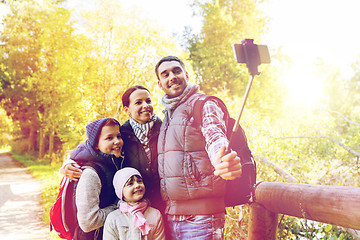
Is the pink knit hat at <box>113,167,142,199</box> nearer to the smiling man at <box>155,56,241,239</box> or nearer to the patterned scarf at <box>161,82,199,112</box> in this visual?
the smiling man at <box>155,56,241,239</box>

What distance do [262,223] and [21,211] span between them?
6.92m

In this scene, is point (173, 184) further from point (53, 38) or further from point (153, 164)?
point (53, 38)

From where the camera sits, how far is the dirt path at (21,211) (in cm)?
597

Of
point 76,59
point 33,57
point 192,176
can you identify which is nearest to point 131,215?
point 192,176

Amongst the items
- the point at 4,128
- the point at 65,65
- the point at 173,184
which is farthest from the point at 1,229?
the point at 4,128

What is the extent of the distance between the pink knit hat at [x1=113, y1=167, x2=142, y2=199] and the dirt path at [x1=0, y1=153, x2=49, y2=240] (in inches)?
172

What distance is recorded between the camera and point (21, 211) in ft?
24.7

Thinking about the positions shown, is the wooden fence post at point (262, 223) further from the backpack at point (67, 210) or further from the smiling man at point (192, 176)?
the backpack at point (67, 210)

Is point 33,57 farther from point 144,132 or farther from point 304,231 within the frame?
point 144,132

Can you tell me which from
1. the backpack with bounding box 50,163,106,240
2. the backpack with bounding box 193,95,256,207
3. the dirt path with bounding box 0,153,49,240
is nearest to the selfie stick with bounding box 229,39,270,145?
the backpack with bounding box 193,95,256,207

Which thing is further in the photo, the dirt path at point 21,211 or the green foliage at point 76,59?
the green foliage at point 76,59

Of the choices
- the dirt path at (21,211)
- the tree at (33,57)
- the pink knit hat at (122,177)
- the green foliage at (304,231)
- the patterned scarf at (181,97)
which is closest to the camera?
the patterned scarf at (181,97)

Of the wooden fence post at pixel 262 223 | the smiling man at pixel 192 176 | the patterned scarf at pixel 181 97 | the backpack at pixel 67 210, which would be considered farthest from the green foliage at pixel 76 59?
the smiling man at pixel 192 176

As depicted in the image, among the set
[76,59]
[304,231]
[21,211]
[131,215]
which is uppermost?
[76,59]
